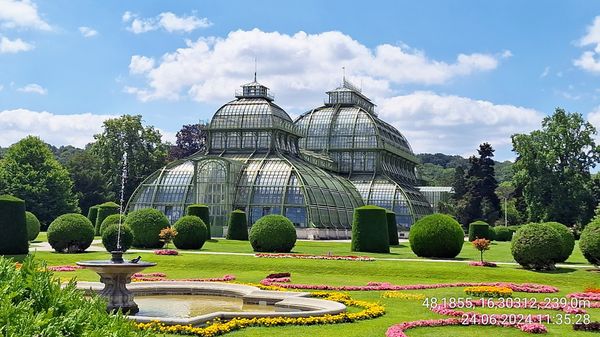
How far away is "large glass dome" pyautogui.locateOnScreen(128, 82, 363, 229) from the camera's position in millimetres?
60062

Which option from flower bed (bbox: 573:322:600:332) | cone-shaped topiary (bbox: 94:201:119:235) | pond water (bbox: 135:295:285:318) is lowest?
pond water (bbox: 135:295:285:318)

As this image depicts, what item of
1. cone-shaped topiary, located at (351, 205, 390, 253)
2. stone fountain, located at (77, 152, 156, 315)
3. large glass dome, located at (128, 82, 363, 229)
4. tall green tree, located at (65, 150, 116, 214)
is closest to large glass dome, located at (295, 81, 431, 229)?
large glass dome, located at (128, 82, 363, 229)

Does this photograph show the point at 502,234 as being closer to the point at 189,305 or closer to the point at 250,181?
the point at 250,181

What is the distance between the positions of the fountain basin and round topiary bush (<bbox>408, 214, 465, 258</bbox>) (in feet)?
53.1

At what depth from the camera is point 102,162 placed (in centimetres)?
8706

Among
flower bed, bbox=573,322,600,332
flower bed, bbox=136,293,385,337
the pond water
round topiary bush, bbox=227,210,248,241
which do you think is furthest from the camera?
round topiary bush, bbox=227,210,248,241

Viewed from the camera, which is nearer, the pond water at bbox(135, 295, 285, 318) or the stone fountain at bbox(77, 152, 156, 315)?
the stone fountain at bbox(77, 152, 156, 315)

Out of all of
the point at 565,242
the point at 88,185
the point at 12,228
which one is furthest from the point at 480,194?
the point at 12,228

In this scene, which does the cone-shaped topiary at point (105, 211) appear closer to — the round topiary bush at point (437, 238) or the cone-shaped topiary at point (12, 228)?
the cone-shaped topiary at point (12, 228)

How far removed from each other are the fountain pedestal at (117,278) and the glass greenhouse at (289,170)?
42436 millimetres

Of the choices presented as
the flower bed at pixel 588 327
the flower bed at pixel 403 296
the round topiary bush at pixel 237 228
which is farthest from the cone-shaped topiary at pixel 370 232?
the flower bed at pixel 588 327

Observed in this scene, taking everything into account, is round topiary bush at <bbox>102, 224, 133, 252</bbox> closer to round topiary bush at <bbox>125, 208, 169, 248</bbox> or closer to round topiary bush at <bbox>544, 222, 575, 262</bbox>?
round topiary bush at <bbox>125, 208, 169, 248</bbox>

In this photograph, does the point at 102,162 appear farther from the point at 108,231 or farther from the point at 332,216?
the point at 108,231

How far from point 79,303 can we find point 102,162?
85.3 meters
